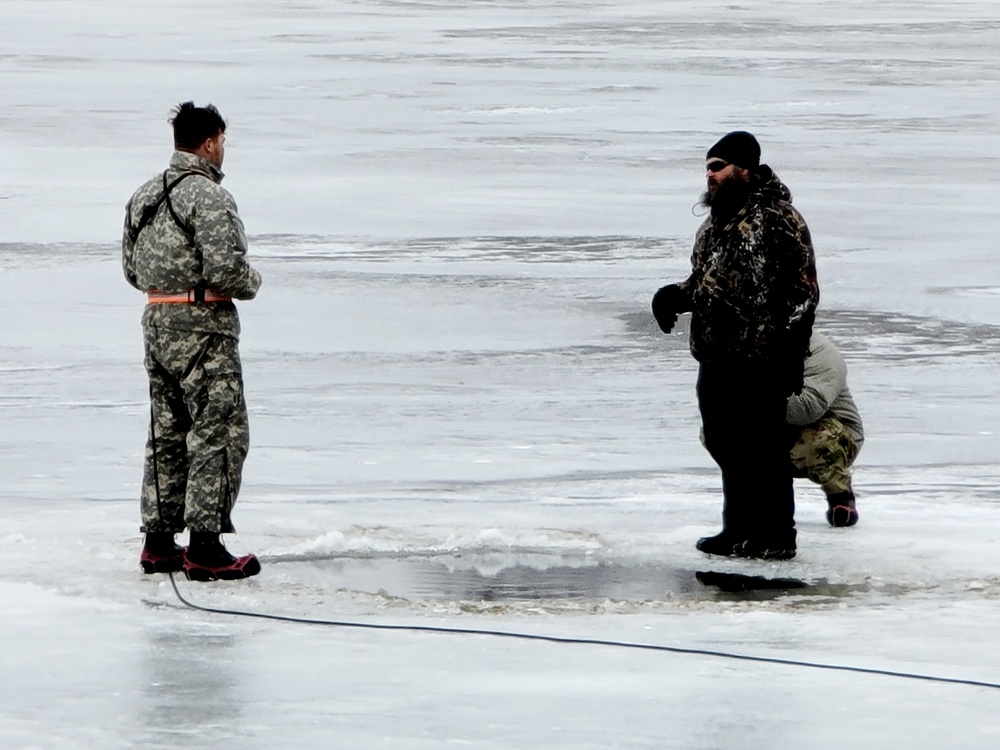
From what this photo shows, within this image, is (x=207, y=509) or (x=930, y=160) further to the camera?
(x=930, y=160)

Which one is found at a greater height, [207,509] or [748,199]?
[748,199]

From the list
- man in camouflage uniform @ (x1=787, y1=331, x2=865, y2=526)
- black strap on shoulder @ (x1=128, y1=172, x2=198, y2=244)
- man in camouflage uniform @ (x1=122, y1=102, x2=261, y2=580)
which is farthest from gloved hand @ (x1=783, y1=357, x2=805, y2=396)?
black strap on shoulder @ (x1=128, y1=172, x2=198, y2=244)

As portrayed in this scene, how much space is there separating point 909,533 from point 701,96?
60.3 ft

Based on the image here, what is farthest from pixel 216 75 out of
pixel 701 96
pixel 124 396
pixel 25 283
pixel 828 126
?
pixel 124 396

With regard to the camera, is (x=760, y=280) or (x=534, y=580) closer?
(x=534, y=580)

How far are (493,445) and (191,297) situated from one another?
2.85 m

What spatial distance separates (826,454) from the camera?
803 cm

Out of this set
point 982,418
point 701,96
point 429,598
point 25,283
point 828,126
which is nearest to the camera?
point 429,598

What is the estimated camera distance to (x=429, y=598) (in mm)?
6973

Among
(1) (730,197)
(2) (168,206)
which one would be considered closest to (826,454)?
(1) (730,197)

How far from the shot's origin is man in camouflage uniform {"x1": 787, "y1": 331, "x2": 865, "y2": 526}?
316 inches

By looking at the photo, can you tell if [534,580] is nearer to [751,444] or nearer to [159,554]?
[751,444]

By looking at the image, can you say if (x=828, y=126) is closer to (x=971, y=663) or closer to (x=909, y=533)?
(x=909, y=533)

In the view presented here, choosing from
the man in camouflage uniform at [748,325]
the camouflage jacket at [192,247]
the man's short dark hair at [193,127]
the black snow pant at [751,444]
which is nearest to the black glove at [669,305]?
the man in camouflage uniform at [748,325]
